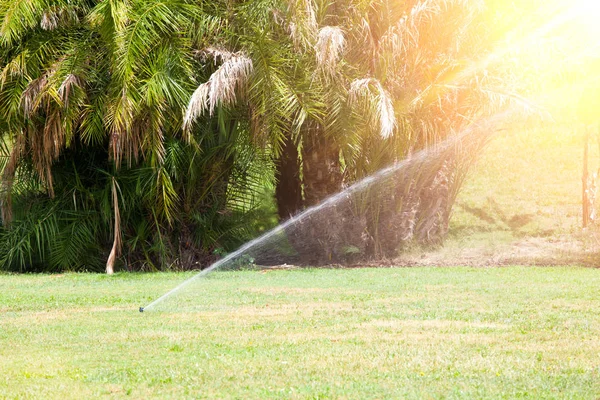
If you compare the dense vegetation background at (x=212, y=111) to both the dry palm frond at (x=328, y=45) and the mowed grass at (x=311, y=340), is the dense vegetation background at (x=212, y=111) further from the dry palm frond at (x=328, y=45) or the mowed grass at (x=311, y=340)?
the mowed grass at (x=311, y=340)

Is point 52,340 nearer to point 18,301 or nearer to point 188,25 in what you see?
point 18,301

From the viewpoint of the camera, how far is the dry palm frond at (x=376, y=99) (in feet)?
41.8

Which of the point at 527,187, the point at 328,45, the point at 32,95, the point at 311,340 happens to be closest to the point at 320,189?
the point at 328,45

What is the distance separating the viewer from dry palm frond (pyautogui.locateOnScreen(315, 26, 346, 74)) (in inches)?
506

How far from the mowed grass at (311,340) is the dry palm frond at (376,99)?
8.29 feet

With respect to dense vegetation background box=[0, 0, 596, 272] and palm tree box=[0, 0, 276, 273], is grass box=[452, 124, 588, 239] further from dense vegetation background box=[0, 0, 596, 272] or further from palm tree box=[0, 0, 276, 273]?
palm tree box=[0, 0, 276, 273]

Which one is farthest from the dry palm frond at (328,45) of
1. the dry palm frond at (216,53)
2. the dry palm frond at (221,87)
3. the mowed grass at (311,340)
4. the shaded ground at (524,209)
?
the mowed grass at (311,340)

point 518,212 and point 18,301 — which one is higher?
point 518,212

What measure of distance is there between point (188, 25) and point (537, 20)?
18.9 feet

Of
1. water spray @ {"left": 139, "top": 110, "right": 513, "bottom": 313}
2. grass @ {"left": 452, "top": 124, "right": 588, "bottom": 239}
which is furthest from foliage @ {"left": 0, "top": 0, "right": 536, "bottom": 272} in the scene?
grass @ {"left": 452, "top": 124, "right": 588, "bottom": 239}

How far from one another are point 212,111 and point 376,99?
91.2 inches

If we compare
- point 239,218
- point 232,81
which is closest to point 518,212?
point 239,218

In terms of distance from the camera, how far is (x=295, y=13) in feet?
43.1

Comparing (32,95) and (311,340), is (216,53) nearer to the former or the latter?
(32,95)
